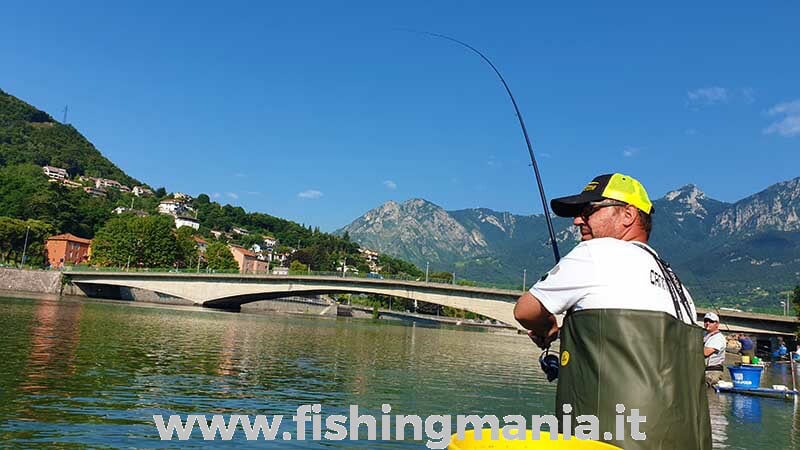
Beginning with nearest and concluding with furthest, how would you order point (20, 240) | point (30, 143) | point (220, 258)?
point (20, 240), point (220, 258), point (30, 143)

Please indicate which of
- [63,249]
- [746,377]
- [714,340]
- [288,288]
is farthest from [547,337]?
[63,249]

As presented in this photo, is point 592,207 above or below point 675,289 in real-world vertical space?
above

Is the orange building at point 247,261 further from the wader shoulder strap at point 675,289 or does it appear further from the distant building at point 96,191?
the wader shoulder strap at point 675,289

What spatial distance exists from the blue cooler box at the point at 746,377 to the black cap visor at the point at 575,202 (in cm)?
1849

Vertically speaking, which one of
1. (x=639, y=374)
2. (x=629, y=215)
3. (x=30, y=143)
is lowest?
(x=639, y=374)

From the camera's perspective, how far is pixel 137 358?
1562 centimetres

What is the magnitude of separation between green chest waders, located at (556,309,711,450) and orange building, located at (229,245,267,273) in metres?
137

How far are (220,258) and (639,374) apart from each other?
117243 millimetres

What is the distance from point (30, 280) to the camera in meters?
72.9

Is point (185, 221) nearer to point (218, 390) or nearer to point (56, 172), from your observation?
point (56, 172)

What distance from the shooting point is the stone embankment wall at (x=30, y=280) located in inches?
2837

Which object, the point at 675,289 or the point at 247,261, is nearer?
the point at 675,289

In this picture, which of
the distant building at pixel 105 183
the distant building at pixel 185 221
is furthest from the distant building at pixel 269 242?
the distant building at pixel 105 183

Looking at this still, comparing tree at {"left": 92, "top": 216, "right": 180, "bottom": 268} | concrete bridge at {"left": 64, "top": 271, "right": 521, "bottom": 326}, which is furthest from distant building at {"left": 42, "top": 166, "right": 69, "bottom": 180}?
concrete bridge at {"left": 64, "top": 271, "right": 521, "bottom": 326}
